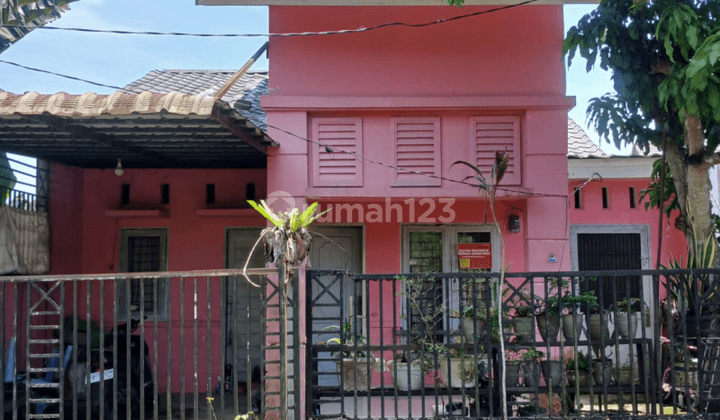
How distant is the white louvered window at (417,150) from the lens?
7641mm

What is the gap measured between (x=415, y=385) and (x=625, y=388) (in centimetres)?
188

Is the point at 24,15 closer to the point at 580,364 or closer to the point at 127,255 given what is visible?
the point at 127,255

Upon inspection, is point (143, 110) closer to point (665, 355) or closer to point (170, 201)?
point (170, 201)

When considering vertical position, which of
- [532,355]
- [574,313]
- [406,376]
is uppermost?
[574,313]

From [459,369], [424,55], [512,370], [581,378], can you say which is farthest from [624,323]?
[424,55]

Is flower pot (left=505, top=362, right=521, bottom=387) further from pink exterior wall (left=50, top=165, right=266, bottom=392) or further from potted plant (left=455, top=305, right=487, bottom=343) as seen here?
pink exterior wall (left=50, top=165, right=266, bottom=392)

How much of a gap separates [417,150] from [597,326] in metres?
2.77

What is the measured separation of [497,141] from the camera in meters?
7.68

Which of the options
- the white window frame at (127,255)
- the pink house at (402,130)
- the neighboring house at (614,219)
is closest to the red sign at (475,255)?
the pink house at (402,130)

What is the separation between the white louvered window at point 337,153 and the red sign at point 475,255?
1.85 metres

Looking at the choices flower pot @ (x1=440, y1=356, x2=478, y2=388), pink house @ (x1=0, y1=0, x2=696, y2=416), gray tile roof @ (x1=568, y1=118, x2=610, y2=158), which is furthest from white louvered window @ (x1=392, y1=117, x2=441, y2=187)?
gray tile roof @ (x1=568, y1=118, x2=610, y2=158)

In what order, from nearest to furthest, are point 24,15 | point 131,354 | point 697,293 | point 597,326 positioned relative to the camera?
point 697,293 → point 597,326 → point 24,15 → point 131,354

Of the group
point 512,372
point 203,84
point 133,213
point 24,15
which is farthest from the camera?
point 203,84

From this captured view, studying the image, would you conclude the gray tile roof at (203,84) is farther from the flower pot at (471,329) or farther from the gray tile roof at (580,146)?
the gray tile roof at (580,146)
